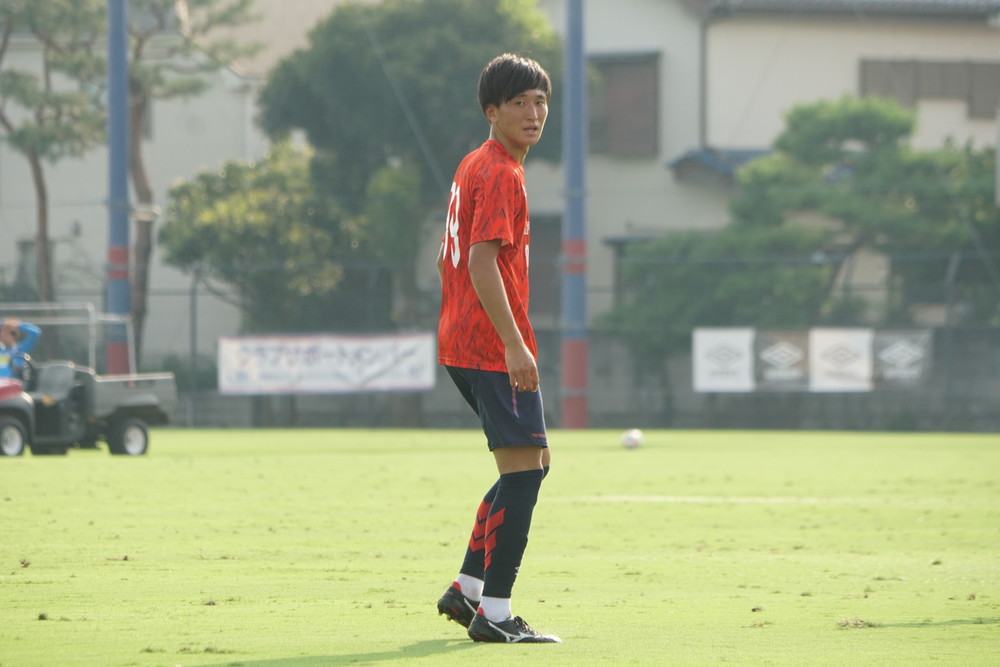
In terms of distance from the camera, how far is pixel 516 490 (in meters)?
5.38

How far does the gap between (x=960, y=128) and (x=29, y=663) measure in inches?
1338

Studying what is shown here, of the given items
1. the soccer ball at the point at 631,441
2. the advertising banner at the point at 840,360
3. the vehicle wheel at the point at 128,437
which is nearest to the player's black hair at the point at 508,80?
the vehicle wheel at the point at 128,437

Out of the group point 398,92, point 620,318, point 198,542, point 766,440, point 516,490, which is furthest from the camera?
point 398,92

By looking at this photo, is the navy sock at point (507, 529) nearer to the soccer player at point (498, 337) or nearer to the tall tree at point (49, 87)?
the soccer player at point (498, 337)

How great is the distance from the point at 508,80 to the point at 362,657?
2107 mm

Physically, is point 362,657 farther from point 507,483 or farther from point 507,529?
point 507,483

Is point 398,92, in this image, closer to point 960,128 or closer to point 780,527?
point 960,128

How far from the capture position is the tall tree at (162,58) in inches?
1265

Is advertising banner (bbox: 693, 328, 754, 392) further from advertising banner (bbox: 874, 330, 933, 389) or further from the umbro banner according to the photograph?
advertising banner (bbox: 874, 330, 933, 389)

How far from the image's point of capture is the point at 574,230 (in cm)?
2603

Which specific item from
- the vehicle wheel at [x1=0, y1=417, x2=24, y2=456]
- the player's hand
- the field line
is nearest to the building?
the vehicle wheel at [x1=0, y1=417, x2=24, y2=456]

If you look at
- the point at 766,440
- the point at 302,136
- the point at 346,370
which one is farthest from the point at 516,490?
the point at 302,136

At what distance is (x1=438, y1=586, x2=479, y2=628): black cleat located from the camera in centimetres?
538

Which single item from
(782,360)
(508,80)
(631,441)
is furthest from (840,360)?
(508,80)
